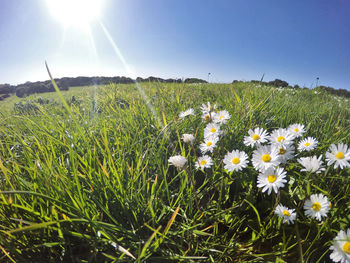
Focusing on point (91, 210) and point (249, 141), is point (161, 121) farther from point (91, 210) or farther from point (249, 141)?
point (91, 210)

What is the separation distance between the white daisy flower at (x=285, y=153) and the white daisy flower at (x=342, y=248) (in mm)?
320

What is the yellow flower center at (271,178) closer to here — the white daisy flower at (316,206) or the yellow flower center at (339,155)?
the white daisy flower at (316,206)

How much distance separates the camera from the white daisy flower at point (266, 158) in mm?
841

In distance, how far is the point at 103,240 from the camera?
29.0 inches

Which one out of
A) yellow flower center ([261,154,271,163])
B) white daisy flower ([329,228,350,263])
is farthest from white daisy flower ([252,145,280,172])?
white daisy flower ([329,228,350,263])

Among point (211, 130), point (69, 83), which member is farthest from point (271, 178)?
point (69, 83)

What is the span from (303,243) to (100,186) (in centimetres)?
96

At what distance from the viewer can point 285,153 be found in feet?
2.96

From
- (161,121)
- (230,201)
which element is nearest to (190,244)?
(230,201)

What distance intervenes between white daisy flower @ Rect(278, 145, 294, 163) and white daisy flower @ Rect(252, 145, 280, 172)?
0.02m

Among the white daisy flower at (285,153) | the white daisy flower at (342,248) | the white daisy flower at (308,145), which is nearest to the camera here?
the white daisy flower at (342,248)

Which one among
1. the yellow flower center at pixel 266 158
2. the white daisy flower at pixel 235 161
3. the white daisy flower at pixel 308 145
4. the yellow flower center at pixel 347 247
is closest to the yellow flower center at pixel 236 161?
the white daisy flower at pixel 235 161

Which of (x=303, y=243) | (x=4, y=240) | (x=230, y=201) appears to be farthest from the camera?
(x=230, y=201)

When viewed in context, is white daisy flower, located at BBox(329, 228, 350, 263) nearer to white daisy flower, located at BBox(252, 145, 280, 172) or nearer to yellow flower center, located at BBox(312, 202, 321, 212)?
yellow flower center, located at BBox(312, 202, 321, 212)
